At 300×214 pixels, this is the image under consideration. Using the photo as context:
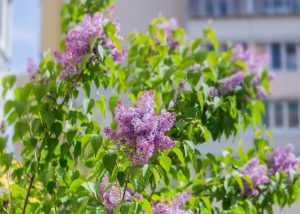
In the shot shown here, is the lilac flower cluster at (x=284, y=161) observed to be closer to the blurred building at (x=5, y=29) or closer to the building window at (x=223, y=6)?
the blurred building at (x=5, y=29)

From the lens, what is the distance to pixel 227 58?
13.0 ft

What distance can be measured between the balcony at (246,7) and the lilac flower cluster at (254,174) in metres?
13.2

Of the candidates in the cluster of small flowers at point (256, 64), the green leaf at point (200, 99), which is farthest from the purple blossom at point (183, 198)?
the cluster of small flowers at point (256, 64)

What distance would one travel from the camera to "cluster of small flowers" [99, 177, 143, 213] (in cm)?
260

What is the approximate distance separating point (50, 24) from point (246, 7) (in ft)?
17.4

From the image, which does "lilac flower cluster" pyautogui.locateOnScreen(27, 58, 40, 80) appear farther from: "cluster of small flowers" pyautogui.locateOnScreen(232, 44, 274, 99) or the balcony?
the balcony

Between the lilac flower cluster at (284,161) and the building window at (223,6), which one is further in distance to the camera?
the building window at (223,6)

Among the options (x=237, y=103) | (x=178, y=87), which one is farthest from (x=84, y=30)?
(x=237, y=103)

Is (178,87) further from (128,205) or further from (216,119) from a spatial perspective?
(128,205)

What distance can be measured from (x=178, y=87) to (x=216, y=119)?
25 cm

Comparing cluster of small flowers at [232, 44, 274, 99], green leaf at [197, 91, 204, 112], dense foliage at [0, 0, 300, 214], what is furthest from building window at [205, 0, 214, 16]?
green leaf at [197, 91, 204, 112]

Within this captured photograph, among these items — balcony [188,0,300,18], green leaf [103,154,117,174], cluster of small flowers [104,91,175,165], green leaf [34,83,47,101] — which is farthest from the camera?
balcony [188,0,300,18]

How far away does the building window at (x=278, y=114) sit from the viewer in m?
16.4

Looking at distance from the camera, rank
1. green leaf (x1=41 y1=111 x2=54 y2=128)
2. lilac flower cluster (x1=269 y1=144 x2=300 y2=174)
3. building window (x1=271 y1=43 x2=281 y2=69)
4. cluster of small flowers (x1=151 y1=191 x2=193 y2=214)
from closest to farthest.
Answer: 1. cluster of small flowers (x1=151 y1=191 x2=193 y2=214)
2. green leaf (x1=41 y1=111 x2=54 y2=128)
3. lilac flower cluster (x1=269 y1=144 x2=300 y2=174)
4. building window (x1=271 y1=43 x2=281 y2=69)
